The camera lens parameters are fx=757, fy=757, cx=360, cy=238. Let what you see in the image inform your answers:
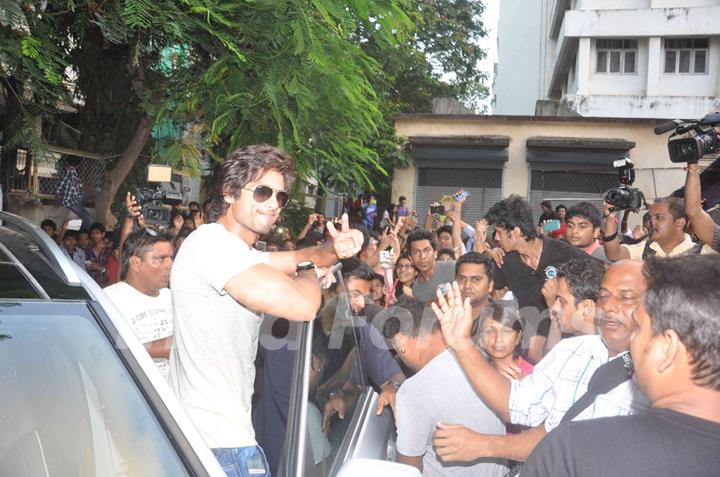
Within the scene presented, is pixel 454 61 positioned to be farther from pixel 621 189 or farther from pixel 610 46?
pixel 621 189

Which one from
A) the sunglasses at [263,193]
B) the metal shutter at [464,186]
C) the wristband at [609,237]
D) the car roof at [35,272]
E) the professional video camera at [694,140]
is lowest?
the car roof at [35,272]

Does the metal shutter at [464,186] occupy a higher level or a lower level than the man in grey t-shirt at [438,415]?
higher

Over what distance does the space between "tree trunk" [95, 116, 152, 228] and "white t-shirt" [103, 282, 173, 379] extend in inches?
150

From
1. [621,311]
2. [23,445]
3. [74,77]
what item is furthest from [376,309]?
[74,77]

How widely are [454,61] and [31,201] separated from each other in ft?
52.0

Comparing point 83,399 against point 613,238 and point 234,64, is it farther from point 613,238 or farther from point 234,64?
point 613,238

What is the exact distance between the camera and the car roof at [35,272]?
194 centimetres

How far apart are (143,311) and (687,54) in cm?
2665

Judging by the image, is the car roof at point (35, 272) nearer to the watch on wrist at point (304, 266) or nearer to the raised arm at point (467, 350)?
the watch on wrist at point (304, 266)

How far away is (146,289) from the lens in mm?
3906

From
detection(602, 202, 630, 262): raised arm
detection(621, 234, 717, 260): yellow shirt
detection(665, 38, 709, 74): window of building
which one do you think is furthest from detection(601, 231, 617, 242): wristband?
detection(665, 38, 709, 74): window of building

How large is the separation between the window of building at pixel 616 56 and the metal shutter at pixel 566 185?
1001 centimetres

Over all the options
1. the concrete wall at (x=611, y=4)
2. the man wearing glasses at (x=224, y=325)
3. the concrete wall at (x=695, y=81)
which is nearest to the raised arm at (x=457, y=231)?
the man wearing glasses at (x=224, y=325)

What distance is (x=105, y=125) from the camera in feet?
31.5
